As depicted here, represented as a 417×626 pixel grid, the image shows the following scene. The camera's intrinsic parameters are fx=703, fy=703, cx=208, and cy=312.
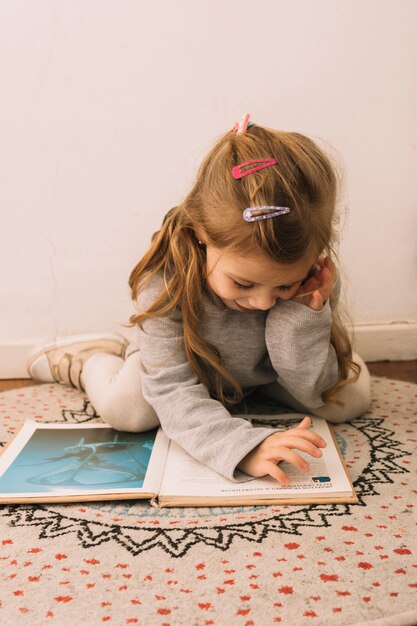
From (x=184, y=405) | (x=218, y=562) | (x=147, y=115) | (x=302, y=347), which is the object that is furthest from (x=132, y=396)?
(x=147, y=115)

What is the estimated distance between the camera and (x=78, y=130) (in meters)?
1.42

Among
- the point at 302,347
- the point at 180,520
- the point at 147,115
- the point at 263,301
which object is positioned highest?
the point at 147,115

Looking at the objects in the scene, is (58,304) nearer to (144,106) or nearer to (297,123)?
(144,106)

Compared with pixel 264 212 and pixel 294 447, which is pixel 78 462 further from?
pixel 264 212

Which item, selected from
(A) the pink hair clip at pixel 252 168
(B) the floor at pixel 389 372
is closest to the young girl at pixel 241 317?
(A) the pink hair clip at pixel 252 168

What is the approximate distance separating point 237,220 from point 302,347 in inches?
10.1

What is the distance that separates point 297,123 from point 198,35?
26 cm

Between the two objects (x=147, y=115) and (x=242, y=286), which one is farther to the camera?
(x=147, y=115)

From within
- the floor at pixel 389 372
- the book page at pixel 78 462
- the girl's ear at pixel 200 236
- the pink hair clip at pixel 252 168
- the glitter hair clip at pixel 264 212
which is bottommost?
the floor at pixel 389 372

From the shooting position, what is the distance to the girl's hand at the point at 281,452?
2.89 ft

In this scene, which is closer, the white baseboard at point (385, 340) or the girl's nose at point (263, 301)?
the girl's nose at point (263, 301)

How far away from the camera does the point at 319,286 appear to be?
1053 millimetres

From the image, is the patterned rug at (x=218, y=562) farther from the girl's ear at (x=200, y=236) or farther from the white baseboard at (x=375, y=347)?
the white baseboard at (x=375, y=347)

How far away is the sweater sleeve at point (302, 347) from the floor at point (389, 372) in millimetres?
395
